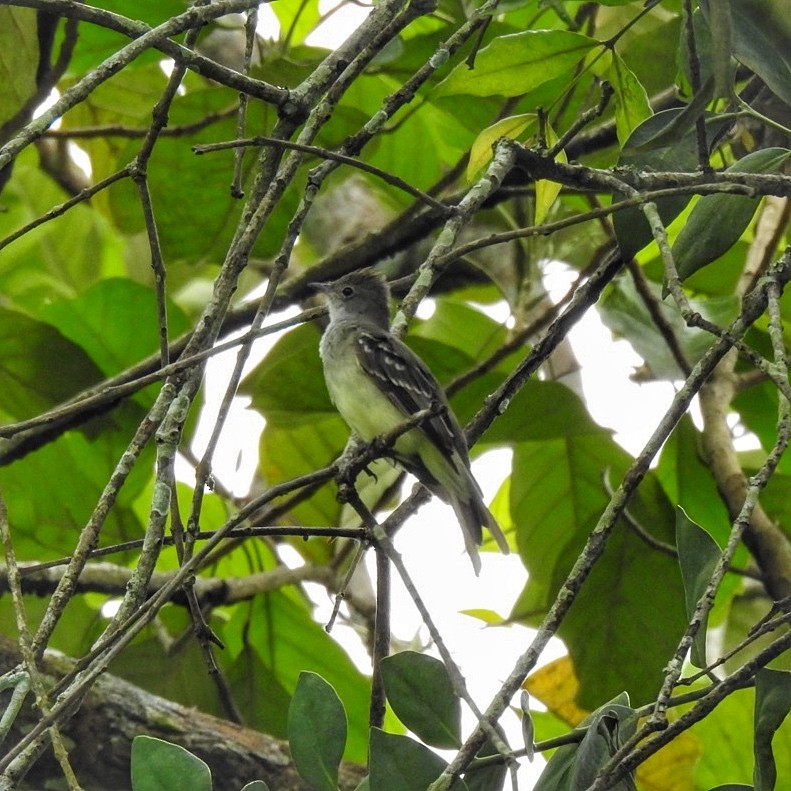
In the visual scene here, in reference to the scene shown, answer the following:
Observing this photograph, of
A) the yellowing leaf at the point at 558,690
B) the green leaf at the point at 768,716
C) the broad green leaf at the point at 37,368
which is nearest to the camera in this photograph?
the green leaf at the point at 768,716

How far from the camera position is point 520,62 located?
9.66ft

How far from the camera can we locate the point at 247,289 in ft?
17.8

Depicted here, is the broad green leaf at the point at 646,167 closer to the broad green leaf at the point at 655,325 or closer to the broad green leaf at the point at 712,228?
the broad green leaf at the point at 712,228

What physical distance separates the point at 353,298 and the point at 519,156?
2298mm

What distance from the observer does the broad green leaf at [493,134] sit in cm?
294

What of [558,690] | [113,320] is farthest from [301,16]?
[558,690]

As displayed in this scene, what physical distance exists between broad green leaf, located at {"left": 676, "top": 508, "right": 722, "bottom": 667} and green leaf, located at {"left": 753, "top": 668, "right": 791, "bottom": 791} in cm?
13

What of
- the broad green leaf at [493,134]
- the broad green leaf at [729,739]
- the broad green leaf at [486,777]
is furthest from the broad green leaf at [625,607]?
the broad green leaf at [486,777]

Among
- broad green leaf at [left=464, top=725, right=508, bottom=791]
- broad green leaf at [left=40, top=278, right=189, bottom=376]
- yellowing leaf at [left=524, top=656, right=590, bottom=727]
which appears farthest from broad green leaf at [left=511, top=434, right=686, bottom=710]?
broad green leaf at [left=464, top=725, right=508, bottom=791]

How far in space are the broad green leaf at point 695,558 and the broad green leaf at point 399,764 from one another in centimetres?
52

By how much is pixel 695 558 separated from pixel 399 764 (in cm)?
64

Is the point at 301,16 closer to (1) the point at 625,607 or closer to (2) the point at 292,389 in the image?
(2) the point at 292,389

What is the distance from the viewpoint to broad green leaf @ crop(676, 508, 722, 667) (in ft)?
6.84

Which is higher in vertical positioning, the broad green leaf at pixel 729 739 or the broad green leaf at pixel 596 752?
the broad green leaf at pixel 596 752
